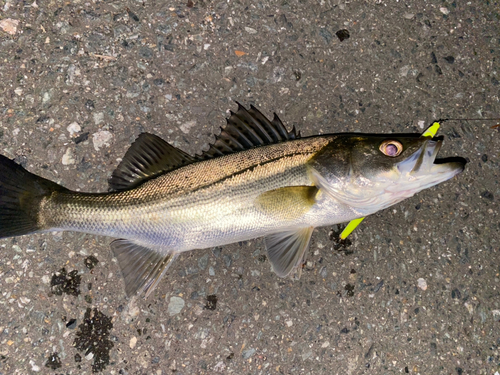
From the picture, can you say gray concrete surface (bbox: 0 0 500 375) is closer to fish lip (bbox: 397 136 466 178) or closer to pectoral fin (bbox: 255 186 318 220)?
pectoral fin (bbox: 255 186 318 220)

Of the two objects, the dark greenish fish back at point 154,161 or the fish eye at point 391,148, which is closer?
the fish eye at point 391,148

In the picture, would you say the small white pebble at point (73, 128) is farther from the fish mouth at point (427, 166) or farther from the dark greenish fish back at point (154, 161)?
the fish mouth at point (427, 166)

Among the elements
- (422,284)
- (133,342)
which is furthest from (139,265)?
(422,284)

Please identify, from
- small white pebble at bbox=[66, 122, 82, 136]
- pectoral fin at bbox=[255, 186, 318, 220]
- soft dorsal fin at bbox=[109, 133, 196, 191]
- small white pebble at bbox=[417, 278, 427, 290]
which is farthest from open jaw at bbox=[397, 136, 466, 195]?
small white pebble at bbox=[66, 122, 82, 136]

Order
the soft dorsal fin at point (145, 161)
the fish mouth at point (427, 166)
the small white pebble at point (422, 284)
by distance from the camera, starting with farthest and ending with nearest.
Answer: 1. the small white pebble at point (422, 284)
2. the soft dorsal fin at point (145, 161)
3. the fish mouth at point (427, 166)

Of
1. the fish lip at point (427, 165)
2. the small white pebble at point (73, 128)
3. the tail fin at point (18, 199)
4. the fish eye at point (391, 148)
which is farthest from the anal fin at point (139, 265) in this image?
the fish lip at point (427, 165)

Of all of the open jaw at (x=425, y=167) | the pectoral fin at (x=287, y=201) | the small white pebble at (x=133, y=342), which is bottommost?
the small white pebble at (x=133, y=342)

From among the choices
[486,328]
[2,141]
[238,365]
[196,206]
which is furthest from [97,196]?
[486,328]

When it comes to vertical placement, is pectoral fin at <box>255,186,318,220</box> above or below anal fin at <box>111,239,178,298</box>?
above
